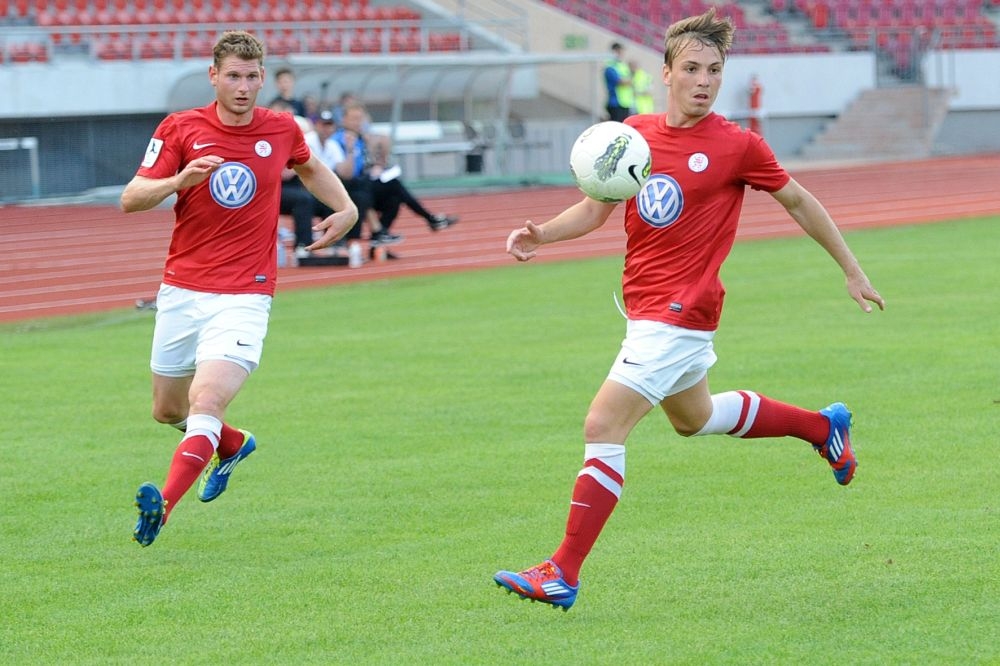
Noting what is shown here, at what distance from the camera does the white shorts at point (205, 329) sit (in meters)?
6.69

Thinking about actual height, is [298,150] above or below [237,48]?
below

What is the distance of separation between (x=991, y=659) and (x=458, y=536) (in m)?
2.44

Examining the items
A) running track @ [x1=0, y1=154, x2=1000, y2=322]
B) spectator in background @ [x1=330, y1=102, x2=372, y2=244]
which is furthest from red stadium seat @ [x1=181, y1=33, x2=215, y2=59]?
spectator in background @ [x1=330, y1=102, x2=372, y2=244]

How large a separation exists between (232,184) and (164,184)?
0.44m

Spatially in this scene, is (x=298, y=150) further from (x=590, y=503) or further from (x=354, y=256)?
(x=354, y=256)

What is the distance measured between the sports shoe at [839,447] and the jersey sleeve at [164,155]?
3.00m

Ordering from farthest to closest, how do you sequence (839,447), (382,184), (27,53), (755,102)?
1. (755,102)
2. (27,53)
3. (382,184)
4. (839,447)

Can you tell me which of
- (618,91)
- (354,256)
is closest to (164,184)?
(354,256)

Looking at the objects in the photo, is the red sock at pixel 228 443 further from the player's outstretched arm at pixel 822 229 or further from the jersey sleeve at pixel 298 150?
the player's outstretched arm at pixel 822 229

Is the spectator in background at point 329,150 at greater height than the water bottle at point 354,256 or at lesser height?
greater

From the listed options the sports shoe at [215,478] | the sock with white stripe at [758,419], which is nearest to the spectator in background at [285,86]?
the sports shoe at [215,478]

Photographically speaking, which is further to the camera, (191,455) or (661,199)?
(191,455)

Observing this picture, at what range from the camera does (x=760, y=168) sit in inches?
234

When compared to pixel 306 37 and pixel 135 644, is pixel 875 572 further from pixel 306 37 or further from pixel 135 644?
pixel 306 37
